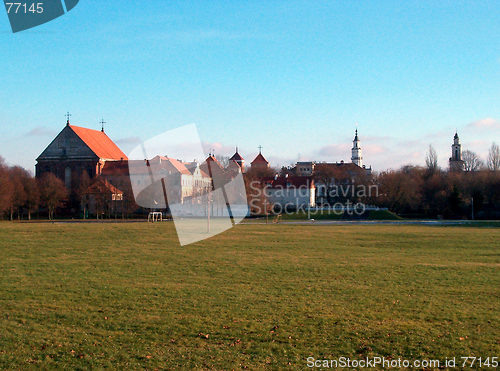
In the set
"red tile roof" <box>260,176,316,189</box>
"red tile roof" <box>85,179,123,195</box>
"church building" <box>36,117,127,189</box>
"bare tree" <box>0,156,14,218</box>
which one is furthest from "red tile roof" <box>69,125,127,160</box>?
"red tile roof" <box>260,176,316,189</box>

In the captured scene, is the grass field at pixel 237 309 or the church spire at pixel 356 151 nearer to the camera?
the grass field at pixel 237 309

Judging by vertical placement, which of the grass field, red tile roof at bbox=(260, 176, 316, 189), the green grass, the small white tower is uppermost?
the small white tower

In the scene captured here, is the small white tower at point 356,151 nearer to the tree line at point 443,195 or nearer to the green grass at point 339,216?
the tree line at point 443,195

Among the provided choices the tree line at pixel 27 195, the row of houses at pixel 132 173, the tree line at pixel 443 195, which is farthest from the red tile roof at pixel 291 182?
the tree line at pixel 27 195

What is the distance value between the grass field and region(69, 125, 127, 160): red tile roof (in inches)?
2843

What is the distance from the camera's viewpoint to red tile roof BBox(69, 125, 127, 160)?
9024 centimetres

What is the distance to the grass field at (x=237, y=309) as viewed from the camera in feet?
27.9

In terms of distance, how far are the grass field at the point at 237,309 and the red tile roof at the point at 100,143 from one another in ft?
237

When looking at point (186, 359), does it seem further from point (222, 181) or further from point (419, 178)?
point (419, 178)

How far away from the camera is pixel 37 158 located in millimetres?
90688

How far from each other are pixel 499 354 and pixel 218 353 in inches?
201

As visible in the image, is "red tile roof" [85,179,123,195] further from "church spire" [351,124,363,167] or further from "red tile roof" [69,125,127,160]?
"church spire" [351,124,363,167]

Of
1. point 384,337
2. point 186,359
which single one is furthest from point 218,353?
point 384,337

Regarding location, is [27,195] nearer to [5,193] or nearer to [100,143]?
[5,193]
